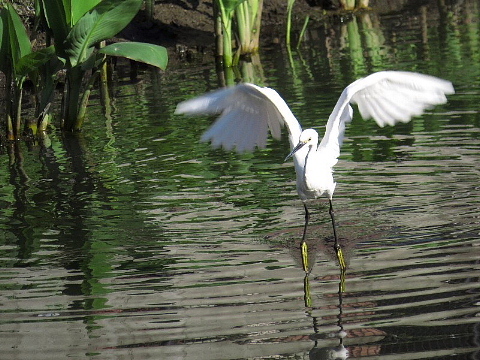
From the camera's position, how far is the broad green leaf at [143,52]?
948 centimetres

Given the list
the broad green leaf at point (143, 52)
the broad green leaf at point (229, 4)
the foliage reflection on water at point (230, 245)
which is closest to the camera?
the foliage reflection on water at point (230, 245)

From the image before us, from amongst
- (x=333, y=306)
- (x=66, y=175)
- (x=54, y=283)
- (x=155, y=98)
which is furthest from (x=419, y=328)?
(x=155, y=98)

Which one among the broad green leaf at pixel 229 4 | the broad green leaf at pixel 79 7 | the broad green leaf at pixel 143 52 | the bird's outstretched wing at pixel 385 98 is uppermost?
the broad green leaf at pixel 79 7

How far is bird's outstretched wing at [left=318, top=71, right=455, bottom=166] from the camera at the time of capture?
6552mm

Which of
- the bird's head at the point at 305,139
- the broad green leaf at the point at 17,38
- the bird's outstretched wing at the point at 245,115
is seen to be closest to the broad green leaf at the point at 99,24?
the broad green leaf at the point at 17,38

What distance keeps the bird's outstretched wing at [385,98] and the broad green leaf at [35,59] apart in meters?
4.12

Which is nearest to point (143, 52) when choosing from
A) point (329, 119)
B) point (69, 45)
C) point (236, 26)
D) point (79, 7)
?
point (69, 45)

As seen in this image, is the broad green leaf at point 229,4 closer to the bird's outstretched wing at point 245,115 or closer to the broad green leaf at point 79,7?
the broad green leaf at point 79,7

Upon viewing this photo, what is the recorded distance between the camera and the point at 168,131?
36.6 ft

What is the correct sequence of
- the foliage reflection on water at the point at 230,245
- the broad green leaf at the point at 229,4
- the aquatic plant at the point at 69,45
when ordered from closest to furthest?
the foliage reflection on water at the point at 230,245 < the aquatic plant at the point at 69,45 < the broad green leaf at the point at 229,4

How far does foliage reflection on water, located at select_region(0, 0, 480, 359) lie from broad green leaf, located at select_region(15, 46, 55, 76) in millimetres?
1012

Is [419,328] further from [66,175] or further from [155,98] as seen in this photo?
[155,98]

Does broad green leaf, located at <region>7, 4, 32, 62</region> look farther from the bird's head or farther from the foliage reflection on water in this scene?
the bird's head

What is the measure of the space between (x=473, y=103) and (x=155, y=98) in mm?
4761
